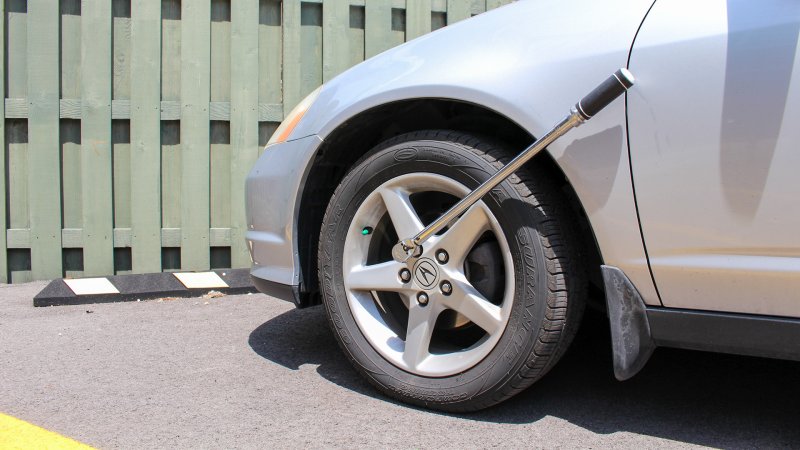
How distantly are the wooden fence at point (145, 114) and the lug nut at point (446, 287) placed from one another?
2.70m

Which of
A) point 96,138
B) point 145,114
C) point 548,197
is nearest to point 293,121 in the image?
point 548,197

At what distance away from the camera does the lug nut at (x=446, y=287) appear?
199cm

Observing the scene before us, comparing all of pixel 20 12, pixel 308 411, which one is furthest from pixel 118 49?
pixel 308 411

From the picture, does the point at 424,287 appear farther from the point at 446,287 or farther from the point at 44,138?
the point at 44,138

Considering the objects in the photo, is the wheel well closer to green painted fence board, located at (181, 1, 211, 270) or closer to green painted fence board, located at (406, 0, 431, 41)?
green painted fence board, located at (181, 1, 211, 270)

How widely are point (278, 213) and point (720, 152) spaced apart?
4.68 feet

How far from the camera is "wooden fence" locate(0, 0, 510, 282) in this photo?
13.7 ft

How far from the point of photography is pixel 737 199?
1.60 metres

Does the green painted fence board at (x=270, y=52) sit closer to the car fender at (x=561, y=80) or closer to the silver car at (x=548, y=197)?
the silver car at (x=548, y=197)

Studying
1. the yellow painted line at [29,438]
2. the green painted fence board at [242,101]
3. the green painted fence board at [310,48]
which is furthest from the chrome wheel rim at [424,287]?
the green painted fence board at [310,48]

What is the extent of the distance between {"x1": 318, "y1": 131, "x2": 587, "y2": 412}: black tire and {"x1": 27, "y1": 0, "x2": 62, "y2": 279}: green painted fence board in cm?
289

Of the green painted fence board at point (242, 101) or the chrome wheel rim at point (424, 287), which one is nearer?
the chrome wheel rim at point (424, 287)

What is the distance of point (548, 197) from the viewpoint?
6.24 feet

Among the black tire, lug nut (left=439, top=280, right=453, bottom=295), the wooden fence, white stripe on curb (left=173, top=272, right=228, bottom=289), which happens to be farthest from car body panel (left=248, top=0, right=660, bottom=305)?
the wooden fence
